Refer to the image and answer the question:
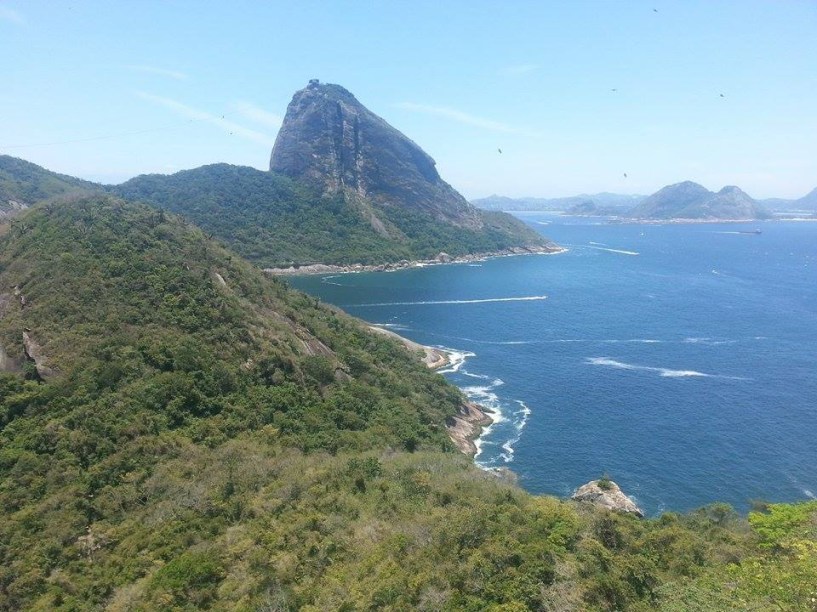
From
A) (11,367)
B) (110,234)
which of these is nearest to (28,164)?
(110,234)

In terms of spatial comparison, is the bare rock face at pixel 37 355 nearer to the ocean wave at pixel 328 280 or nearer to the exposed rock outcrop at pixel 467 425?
the exposed rock outcrop at pixel 467 425

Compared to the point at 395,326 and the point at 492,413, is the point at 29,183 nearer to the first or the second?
the point at 395,326

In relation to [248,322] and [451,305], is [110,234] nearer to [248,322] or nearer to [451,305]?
[248,322]

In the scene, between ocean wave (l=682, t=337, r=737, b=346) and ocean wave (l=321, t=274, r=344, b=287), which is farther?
ocean wave (l=321, t=274, r=344, b=287)

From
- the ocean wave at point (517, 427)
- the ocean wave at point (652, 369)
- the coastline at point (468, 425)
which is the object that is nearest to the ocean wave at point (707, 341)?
the ocean wave at point (652, 369)

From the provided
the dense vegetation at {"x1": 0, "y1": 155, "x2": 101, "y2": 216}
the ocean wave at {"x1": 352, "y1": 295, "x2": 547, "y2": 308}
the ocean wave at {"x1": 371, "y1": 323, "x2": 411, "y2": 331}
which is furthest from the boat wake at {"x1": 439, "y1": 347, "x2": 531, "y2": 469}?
the dense vegetation at {"x1": 0, "y1": 155, "x2": 101, "y2": 216}

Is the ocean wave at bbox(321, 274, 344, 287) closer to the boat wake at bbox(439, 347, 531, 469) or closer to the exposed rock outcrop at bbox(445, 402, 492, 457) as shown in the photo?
the boat wake at bbox(439, 347, 531, 469)
